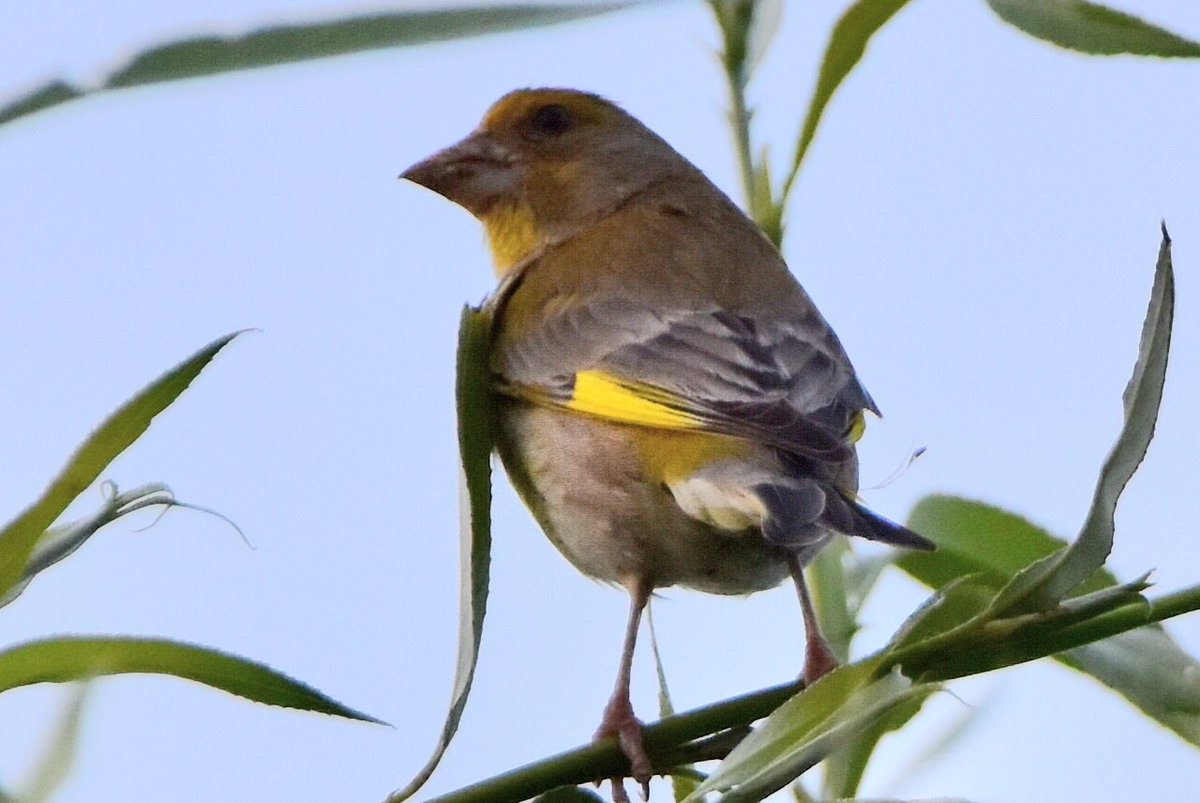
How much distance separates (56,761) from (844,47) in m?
1.42

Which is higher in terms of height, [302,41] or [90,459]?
[302,41]

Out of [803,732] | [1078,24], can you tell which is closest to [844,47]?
[1078,24]

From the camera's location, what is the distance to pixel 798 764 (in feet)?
4.48

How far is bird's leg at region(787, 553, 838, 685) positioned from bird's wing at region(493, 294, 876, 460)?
269 mm

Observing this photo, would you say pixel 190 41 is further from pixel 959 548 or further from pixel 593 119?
pixel 593 119

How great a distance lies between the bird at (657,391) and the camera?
9.09ft

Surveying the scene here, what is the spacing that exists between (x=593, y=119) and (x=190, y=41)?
3.68m

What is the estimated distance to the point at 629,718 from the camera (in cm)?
254

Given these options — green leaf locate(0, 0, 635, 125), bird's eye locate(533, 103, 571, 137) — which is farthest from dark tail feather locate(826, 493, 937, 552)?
bird's eye locate(533, 103, 571, 137)

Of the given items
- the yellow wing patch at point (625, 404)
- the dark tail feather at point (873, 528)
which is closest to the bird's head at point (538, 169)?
the yellow wing patch at point (625, 404)

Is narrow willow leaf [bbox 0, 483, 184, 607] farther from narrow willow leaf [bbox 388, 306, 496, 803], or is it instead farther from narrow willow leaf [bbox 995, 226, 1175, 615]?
narrow willow leaf [bbox 995, 226, 1175, 615]

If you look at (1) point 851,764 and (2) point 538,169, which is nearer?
(1) point 851,764

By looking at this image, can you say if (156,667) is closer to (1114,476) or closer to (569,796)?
(569,796)

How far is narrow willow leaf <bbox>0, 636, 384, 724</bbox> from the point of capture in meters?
1.45
